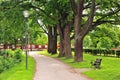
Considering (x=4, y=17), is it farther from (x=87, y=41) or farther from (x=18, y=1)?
(x=87, y=41)

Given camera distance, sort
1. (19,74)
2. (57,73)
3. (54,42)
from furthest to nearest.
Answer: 1. (54,42)
2. (57,73)
3. (19,74)

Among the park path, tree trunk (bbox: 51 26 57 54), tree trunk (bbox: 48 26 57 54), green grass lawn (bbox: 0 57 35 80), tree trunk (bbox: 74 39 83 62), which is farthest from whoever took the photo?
tree trunk (bbox: 48 26 57 54)

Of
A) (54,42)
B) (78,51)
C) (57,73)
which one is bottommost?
(57,73)

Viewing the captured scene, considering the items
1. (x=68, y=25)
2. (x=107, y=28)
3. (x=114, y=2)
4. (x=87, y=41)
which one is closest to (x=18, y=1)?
(x=68, y=25)

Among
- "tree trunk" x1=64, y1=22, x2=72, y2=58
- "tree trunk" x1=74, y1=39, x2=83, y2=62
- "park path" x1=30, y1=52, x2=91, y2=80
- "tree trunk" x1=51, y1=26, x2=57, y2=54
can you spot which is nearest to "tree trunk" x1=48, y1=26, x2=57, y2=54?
"tree trunk" x1=51, y1=26, x2=57, y2=54

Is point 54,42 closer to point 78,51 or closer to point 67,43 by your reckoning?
point 67,43

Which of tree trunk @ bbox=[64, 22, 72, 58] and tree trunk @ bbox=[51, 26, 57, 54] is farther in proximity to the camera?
tree trunk @ bbox=[51, 26, 57, 54]

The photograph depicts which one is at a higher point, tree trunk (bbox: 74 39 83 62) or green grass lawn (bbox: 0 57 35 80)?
tree trunk (bbox: 74 39 83 62)

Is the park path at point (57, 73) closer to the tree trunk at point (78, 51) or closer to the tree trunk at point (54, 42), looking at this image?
the tree trunk at point (78, 51)

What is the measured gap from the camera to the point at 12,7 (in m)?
38.7

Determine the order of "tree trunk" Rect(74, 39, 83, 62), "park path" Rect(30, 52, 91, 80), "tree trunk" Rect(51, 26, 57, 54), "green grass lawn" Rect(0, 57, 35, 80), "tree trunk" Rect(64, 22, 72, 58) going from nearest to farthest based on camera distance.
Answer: "park path" Rect(30, 52, 91, 80) < "green grass lawn" Rect(0, 57, 35, 80) < "tree trunk" Rect(74, 39, 83, 62) < "tree trunk" Rect(64, 22, 72, 58) < "tree trunk" Rect(51, 26, 57, 54)

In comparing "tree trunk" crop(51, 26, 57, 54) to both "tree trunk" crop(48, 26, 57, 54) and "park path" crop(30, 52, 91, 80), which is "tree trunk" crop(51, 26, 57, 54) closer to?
"tree trunk" crop(48, 26, 57, 54)

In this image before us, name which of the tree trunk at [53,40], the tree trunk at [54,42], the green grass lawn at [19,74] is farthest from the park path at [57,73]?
the tree trunk at [53,40]

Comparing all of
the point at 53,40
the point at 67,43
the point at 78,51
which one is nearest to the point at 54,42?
the point at 53,40
